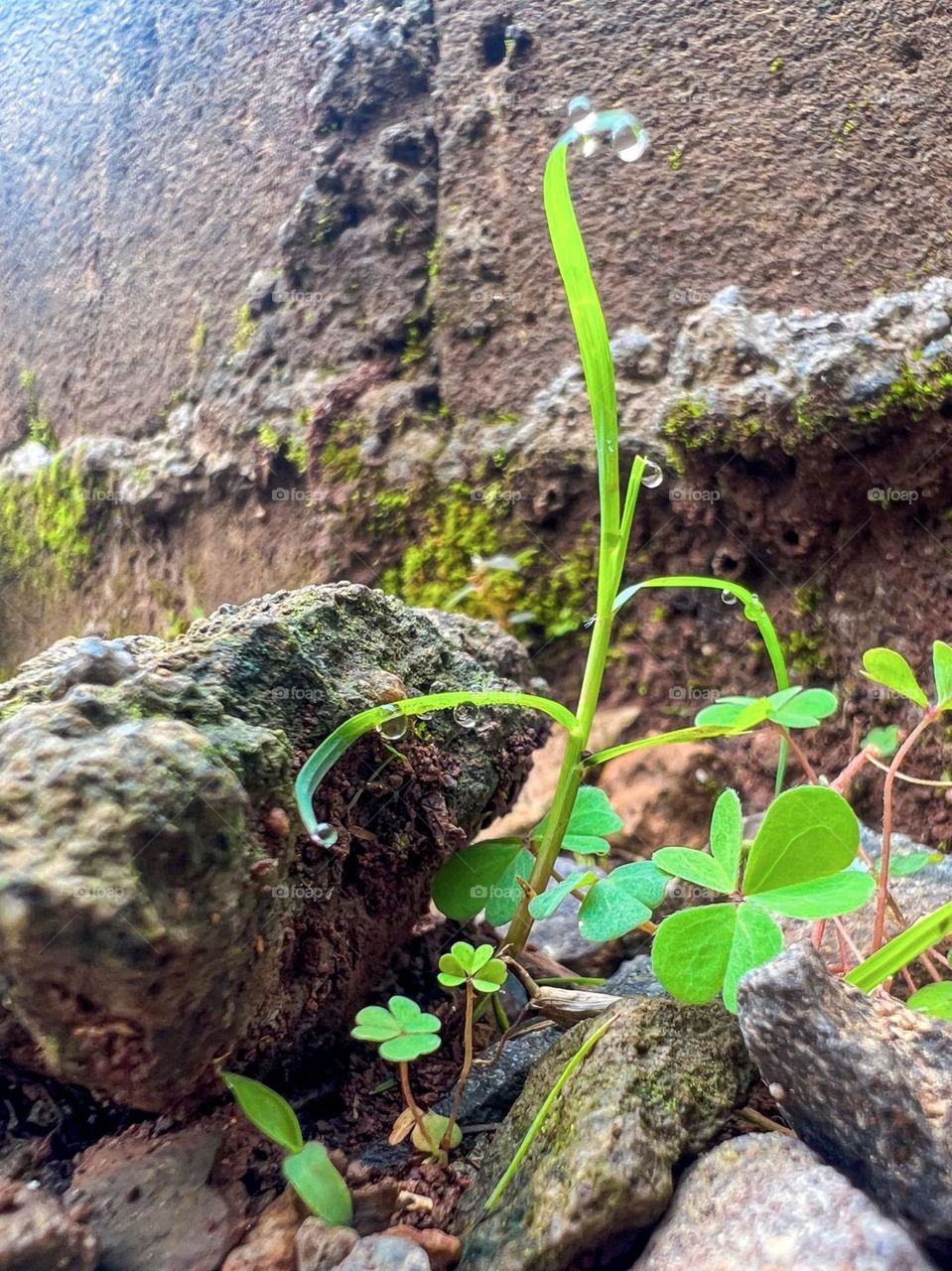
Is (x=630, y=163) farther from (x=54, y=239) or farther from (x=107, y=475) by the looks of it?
(x=54, y=239)

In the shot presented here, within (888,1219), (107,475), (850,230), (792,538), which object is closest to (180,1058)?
(888,1219)

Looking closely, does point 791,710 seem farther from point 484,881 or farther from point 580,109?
point 580,109

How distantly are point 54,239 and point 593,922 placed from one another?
2.78 metres

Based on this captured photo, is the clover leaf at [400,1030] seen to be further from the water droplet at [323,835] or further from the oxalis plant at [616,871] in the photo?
the water droplet at [323,835]

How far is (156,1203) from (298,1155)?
127 mm

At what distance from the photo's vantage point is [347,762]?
88cm

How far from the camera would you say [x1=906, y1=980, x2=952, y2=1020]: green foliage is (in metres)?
0.74

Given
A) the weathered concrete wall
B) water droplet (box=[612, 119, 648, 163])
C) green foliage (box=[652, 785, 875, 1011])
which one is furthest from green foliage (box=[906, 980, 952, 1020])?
the weathered concrete wall

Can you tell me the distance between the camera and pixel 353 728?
0.77m

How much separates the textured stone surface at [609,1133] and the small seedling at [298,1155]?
4.2 inches

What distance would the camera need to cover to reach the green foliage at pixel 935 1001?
74 cm

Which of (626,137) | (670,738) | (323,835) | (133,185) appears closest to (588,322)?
(626,137)

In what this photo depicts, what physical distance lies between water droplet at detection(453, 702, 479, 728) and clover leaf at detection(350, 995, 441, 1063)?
1.17 ft

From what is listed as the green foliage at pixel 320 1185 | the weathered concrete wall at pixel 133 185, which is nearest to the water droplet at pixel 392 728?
the green foliage at pixel 320 1185
